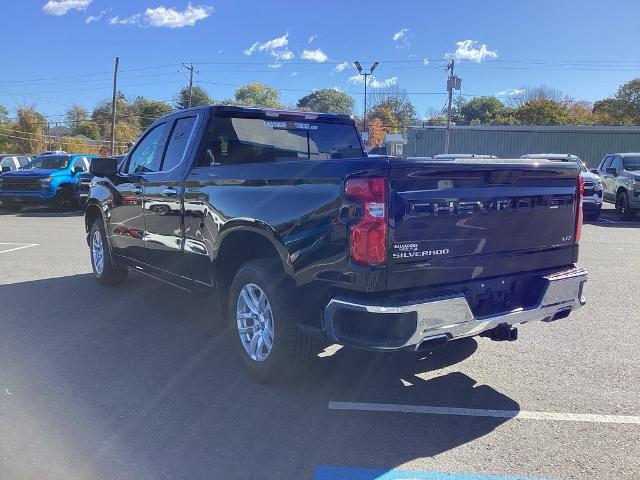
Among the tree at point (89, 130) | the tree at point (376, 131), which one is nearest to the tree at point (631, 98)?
the tree at point (376, 131)

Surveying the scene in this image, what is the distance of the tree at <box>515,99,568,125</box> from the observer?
194 ft

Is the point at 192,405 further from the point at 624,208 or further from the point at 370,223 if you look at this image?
the point at 624,208

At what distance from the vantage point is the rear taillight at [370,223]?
123 inches

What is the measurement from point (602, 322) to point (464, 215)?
3.20 meters

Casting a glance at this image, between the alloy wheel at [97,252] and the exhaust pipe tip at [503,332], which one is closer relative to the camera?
the exhaust pipe tip at [503,332]

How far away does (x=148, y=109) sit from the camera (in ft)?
317

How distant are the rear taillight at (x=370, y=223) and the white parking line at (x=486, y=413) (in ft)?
3.77

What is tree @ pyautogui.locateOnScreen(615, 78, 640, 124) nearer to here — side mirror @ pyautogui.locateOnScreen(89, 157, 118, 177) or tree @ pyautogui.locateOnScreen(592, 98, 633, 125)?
tree @ pyautogui.locateOnScreen(592, 98, 633, 125)

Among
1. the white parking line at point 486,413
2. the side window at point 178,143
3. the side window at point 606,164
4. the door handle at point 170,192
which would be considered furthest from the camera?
the side window at point 606,164

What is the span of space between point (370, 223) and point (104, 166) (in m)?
3.95

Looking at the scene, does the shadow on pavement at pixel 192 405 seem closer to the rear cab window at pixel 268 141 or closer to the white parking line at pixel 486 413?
the white parking line at pixel 486 413

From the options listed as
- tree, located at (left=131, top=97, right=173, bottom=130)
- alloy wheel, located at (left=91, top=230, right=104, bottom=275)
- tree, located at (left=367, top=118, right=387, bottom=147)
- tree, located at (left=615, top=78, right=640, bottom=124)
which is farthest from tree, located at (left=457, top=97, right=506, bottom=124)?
alloy wheel, located at (left=91, top=230, right=104, bottom=275)

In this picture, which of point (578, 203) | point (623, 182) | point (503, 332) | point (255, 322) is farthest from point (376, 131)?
point (503, 332)

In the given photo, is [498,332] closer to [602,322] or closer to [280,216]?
[280,216]
